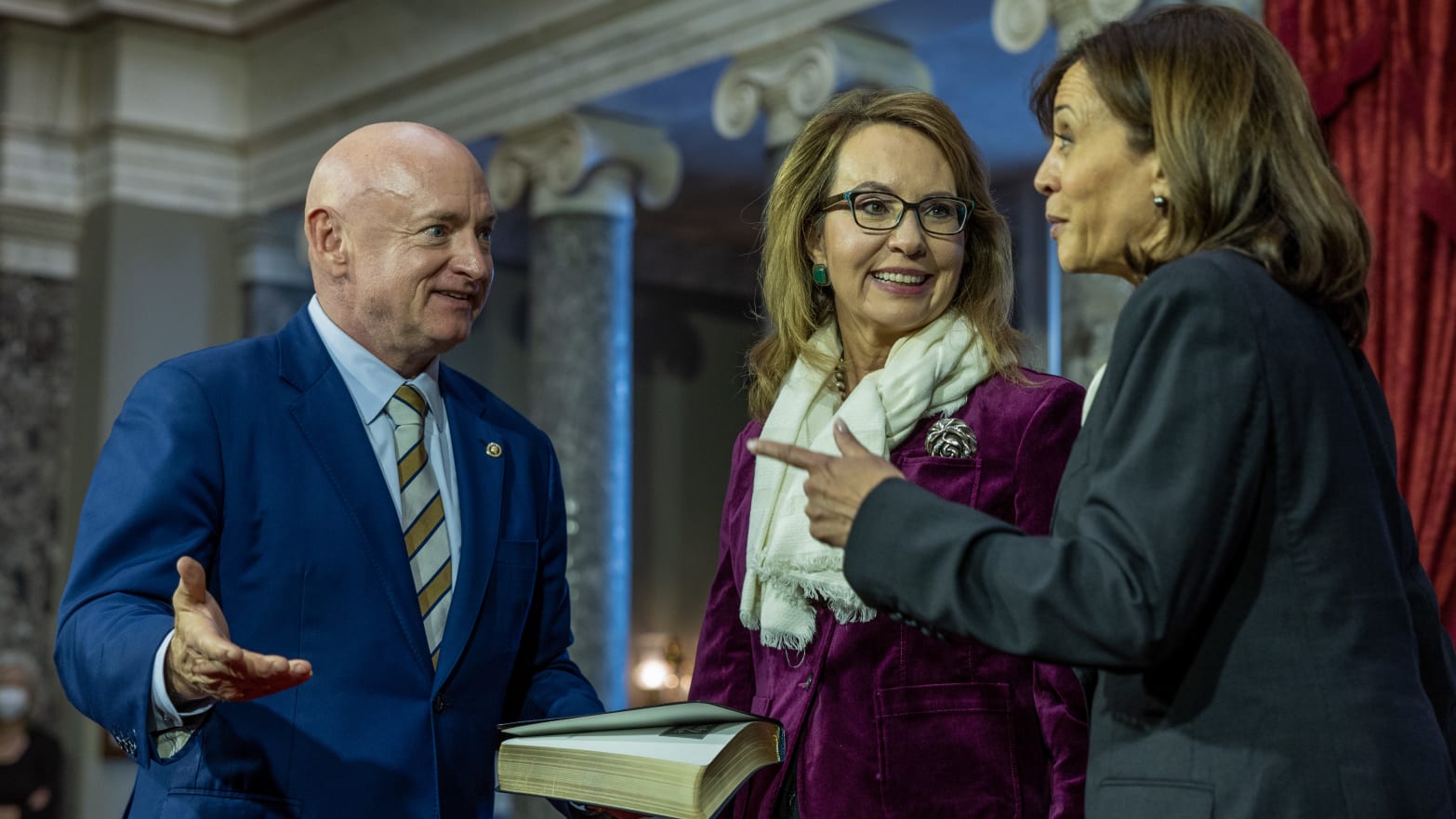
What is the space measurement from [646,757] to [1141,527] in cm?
72

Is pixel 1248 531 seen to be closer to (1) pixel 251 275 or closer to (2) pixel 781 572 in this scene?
(2) pixel 781 572

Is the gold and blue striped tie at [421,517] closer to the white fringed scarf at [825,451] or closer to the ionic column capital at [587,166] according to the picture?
the white fringed scarf at [825,451]

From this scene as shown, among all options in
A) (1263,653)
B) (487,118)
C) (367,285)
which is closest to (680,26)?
(487,118)

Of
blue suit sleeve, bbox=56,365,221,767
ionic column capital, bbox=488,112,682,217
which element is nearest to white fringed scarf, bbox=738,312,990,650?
blue suit sleeve, bbox=56,365,221,767

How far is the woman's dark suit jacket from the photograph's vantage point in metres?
1.58

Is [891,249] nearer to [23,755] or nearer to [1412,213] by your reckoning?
[1412,213]

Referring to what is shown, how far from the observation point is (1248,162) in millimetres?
1724

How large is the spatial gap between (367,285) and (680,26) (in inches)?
203

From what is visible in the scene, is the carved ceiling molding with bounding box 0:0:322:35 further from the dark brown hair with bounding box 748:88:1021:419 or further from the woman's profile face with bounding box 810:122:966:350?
the woman's profile face with bounding box 810:122:966:350

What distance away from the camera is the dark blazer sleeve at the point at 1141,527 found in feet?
5.15

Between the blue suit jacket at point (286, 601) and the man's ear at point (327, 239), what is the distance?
0.13 m

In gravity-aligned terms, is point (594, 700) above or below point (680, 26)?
below

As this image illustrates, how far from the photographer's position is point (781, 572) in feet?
7.93

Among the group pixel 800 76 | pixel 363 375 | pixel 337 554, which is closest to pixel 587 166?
pixel 800 76
